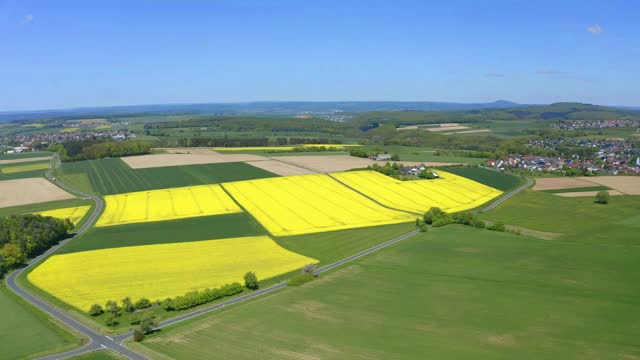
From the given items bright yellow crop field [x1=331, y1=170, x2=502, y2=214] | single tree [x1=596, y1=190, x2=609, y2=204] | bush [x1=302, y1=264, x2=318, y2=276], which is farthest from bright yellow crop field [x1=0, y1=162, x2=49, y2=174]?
single tree [x1=596, y1=190, x2=609, y2=204]

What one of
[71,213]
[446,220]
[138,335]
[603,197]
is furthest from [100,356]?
[603,197]

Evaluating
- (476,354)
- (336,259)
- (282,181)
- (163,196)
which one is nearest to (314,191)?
(282,181)

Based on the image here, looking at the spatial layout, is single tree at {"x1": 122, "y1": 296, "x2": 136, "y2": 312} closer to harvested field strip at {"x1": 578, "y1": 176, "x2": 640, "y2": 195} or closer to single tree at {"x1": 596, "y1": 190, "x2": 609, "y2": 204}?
single tree at {"x1": 596, "y1": 190, "x2": 609, "y2": 204}

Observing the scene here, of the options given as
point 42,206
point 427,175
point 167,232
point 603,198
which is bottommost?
point 167,232

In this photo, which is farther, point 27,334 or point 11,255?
point 11,255

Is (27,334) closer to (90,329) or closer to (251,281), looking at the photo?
(90,329)

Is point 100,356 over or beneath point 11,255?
beneath
